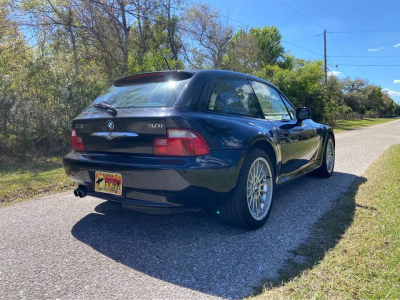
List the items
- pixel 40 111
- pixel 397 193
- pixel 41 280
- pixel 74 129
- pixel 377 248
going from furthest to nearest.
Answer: pixel 40 111 → pixel 397 193 → pixel 74 129 → pixel 377 248 → pixel 41 280

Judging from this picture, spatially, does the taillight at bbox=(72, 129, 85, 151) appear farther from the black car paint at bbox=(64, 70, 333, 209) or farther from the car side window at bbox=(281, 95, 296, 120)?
the car side window at bbox=(281, 95, 296, 120)

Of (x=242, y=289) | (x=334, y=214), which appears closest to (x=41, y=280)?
(x=242, y=289)

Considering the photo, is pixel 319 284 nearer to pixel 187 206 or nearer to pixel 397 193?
pixel 187 206

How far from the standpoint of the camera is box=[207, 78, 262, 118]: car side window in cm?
302

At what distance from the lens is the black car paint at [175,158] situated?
2523mm

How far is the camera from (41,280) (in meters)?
2.18

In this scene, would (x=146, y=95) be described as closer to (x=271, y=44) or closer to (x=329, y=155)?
(x=329, y=155)

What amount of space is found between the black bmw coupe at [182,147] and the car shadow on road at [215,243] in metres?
0.27

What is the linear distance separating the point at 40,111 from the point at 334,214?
8350 millimetres

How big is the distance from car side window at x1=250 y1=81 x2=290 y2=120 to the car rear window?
1.20m

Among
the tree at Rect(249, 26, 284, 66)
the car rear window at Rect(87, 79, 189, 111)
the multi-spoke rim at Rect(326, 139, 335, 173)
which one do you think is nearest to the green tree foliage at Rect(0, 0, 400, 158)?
the car rear window at Rect(87, 79, 189, 111)

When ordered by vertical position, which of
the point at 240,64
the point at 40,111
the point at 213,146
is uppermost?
the point at 240,64

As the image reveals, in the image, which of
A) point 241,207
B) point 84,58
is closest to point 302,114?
point 241,207

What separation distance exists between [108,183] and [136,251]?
657 millimetres
